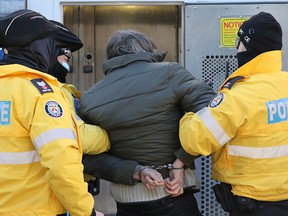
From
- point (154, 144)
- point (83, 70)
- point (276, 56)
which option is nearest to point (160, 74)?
point (154, 144)

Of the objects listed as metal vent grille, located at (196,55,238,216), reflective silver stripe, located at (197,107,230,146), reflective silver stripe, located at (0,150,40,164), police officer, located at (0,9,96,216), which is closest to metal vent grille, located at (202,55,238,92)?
metal vent grille, located at (196,55,238,216)

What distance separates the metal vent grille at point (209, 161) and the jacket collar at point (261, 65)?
0.70 metres

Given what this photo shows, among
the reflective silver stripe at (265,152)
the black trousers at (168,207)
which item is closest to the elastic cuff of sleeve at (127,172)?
the black trousers at (168,207)

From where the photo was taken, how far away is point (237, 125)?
1.99 metres

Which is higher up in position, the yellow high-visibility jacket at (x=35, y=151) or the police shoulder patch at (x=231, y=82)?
the police shoulder patch at (x=231, y=82)

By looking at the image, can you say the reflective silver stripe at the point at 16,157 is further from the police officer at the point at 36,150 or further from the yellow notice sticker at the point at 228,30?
the yellow notice sticker at the point at 228,30

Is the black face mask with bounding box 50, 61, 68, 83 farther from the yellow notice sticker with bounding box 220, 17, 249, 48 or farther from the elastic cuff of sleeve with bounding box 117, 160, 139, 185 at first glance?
the yellow notice sticker with bounding box 220, 17, 249, 48

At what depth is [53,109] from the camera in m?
1.83

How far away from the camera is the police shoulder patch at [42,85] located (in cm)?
184

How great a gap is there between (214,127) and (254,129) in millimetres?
173

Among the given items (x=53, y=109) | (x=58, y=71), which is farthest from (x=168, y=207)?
(x=58, y=71)

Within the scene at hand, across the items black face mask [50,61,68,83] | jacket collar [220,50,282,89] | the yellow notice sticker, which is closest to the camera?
jacket collar [220,50,282,89]

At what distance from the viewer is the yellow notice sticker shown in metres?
2.79

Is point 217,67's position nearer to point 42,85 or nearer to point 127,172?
point 127,172
